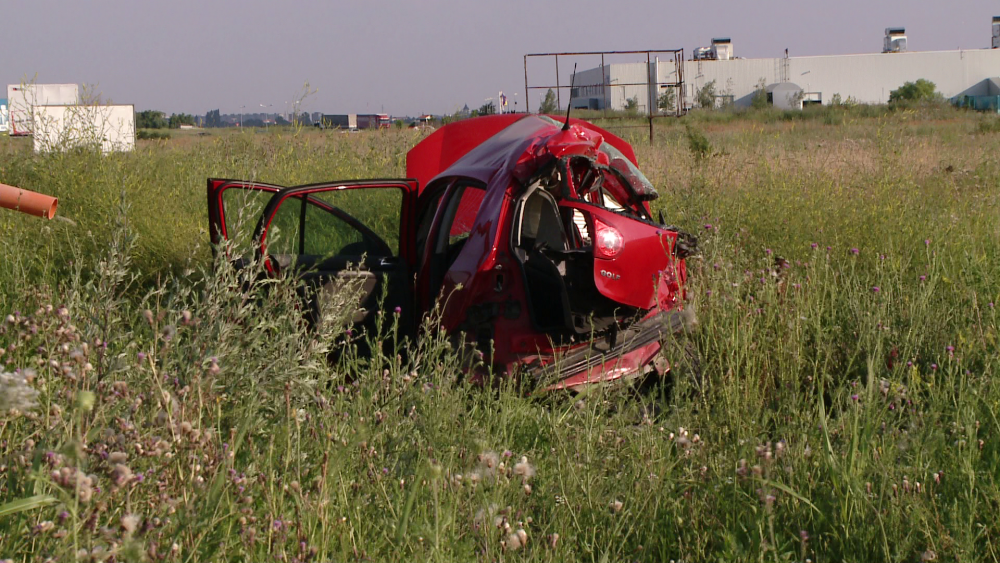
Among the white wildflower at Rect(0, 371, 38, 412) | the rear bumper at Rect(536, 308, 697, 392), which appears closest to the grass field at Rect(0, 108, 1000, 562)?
the white wildflower at Rect(0, 371, 38, 412)

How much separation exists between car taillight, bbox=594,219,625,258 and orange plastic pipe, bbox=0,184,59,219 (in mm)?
2746

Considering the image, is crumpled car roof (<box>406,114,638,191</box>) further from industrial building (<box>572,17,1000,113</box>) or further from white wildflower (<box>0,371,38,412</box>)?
industrial building (<box>572,17,1000,113</box>)

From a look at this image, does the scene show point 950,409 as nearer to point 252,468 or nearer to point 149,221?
point 252,468

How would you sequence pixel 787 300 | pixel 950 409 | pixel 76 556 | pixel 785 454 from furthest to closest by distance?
pixel 787 300 < pixel 950 409 < pixel 785 454 < pixel 76 556

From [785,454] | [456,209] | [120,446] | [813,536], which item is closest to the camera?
[120,446]

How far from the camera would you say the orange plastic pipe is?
1.98m

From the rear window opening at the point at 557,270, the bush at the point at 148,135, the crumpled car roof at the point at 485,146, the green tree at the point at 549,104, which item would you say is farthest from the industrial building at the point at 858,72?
the rear window opening at the point at 557,270

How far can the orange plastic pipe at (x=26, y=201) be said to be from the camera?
1.98 metres

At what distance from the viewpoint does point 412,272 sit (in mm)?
5656

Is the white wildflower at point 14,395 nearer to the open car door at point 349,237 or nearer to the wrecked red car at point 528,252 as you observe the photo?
the wrecked red car at point 528,252

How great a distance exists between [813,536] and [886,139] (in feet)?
23.7

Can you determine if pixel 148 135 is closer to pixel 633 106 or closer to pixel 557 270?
pixel 633 106

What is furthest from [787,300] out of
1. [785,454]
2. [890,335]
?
[785,454]

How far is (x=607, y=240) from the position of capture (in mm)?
4406
